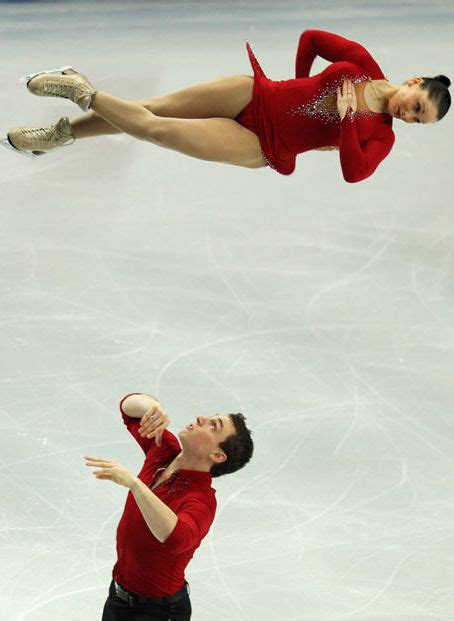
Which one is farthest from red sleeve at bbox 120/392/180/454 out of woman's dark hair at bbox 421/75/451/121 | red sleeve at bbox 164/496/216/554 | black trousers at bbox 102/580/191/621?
woman's dark hair at bbox 421/75/451/121

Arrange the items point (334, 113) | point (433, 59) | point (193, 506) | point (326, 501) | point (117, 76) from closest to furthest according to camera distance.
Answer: point (193, 506)
point (334, 113)
point (326, 501)
point (117, 76)
point (433, 59)

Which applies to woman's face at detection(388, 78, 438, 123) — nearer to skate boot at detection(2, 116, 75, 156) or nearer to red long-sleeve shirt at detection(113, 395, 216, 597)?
skate boot at detection(2, 116, 75, 156)

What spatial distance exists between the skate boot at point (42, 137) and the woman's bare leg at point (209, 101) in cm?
15

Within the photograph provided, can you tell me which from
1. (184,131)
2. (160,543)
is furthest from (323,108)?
(160,543)

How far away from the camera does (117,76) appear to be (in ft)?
26.8

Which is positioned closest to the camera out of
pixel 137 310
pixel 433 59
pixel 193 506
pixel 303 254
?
pixel 193 506

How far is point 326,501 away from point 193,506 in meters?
1.56

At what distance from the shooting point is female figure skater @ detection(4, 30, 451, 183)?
4.07m

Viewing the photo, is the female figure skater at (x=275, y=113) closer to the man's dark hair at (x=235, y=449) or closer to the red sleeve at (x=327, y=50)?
the red sleeve at (x=327, y=50)

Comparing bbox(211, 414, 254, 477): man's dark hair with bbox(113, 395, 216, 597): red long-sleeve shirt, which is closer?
bbox(113, 395, 216, 597): red long-sleeve shirt

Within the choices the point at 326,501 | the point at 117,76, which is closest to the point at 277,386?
the point at 326,501

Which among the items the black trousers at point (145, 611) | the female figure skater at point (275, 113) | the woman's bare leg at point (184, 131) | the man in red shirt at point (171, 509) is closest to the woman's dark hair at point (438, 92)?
the female figure skater at point (275, 113)

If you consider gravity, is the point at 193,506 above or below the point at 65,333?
above

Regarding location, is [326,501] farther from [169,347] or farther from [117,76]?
[117,76]
